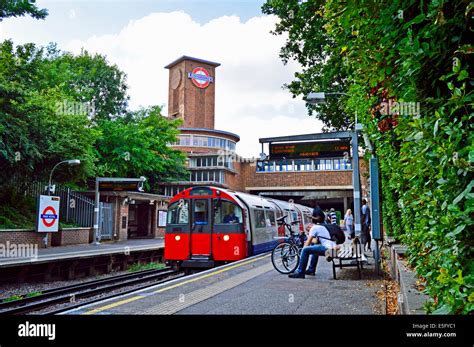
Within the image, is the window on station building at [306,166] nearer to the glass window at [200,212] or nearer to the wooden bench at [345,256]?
the glass window at [200,212]

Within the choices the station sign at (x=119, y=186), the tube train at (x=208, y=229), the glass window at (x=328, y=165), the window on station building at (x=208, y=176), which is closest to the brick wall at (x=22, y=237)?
the station sign at (x=119, y=186)

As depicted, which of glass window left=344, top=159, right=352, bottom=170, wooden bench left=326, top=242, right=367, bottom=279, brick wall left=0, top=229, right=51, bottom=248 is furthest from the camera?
glass window left=344, top=159, right=352, bottom=170

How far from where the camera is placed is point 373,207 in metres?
8.23

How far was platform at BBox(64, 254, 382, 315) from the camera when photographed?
18.6ft

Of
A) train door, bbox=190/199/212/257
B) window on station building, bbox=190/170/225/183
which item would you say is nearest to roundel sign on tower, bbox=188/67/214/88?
window on station building, bbox=190/170/225/183

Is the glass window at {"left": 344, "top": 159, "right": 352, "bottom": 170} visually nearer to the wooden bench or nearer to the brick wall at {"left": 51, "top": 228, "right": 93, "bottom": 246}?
the brick wall at {"left": 51, "top": 228, "right": 93, "bottom": 246}

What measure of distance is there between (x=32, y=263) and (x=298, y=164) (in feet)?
111

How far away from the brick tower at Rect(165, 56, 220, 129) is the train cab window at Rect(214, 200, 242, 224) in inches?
2515

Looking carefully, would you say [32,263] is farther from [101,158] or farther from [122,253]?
[101,158]

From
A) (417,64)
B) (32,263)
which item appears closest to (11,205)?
(32,263)

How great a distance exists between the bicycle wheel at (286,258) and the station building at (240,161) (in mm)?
2155

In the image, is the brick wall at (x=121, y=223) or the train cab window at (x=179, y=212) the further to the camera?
the brick wall at (x=121, y=223)

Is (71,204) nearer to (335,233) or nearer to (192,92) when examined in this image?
(335,233)

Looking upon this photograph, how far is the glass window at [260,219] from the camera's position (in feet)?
51.0
